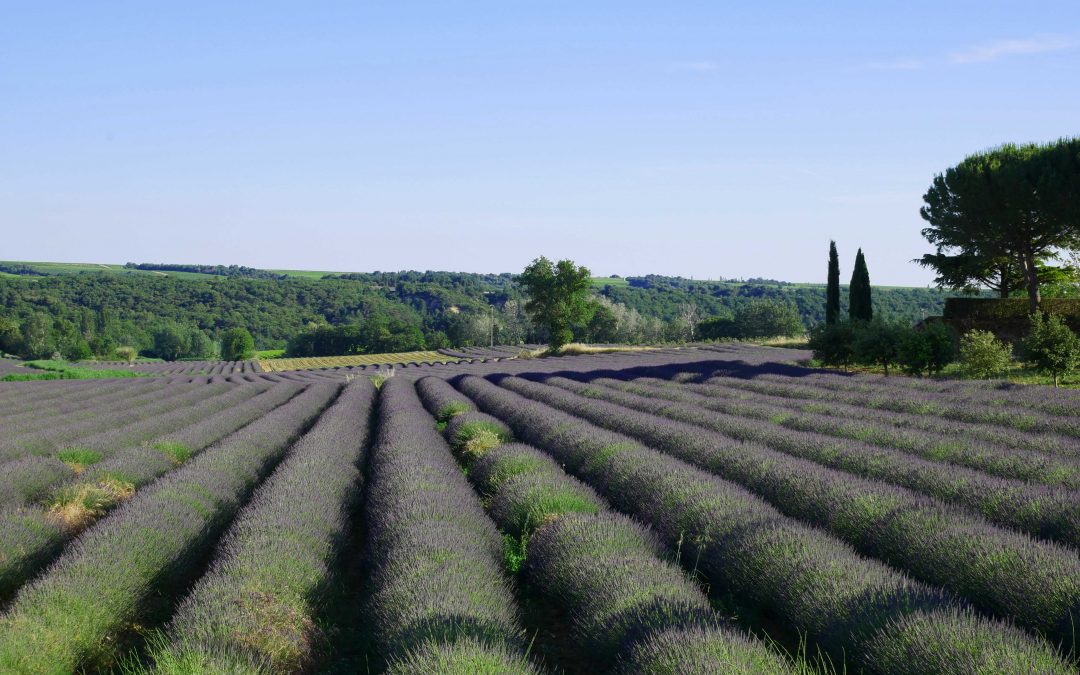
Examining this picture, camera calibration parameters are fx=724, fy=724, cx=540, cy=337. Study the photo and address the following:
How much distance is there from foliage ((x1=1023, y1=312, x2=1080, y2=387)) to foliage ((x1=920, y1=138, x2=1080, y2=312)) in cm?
1052

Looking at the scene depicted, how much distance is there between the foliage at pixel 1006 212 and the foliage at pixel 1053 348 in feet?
34.5

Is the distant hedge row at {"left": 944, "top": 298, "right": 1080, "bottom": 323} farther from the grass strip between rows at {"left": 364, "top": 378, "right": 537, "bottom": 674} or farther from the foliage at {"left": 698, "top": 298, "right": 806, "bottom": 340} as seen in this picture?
the foliage at {"left": 698, "top": 298, "right": 806, "bottom": 340}

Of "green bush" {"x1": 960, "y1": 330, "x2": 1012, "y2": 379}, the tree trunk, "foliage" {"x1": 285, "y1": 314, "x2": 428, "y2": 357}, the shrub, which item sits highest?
the tree trunk

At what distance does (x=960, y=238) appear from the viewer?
30438 millimetres

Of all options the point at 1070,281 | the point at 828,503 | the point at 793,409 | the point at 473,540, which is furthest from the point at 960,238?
the point at 473,540

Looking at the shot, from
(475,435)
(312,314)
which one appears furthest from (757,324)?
(312,314)

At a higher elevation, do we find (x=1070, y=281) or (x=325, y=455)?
Result: (x=1070, y=281)

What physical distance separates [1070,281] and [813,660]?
35821 mm

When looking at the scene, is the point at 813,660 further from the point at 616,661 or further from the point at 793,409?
the point at 793,409

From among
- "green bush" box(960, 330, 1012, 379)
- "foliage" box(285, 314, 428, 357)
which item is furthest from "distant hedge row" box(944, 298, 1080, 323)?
"foliage" box(285, 314, 428, 357)

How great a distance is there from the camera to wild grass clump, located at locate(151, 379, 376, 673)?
12.4ft

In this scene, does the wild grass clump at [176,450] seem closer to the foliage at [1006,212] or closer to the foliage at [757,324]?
the foliage at [1006,212]

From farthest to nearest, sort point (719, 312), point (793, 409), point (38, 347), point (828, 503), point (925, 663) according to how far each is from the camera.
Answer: point (719, 312) < point (38, 347) < point (793, 409) < point (828, 503) < point (925, 663)

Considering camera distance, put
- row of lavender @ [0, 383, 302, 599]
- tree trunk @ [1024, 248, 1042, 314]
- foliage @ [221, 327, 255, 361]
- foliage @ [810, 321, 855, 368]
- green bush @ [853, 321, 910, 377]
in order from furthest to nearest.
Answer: foliage @ [221, 327, 255, 361]
tree trunk @ [1024, 248, 1042, 314]
foliage @ [810, 321, 855, 368]
green bush @ [853, 321, 910, 377]
row of lavender @ [0, 383, 302, 599]
